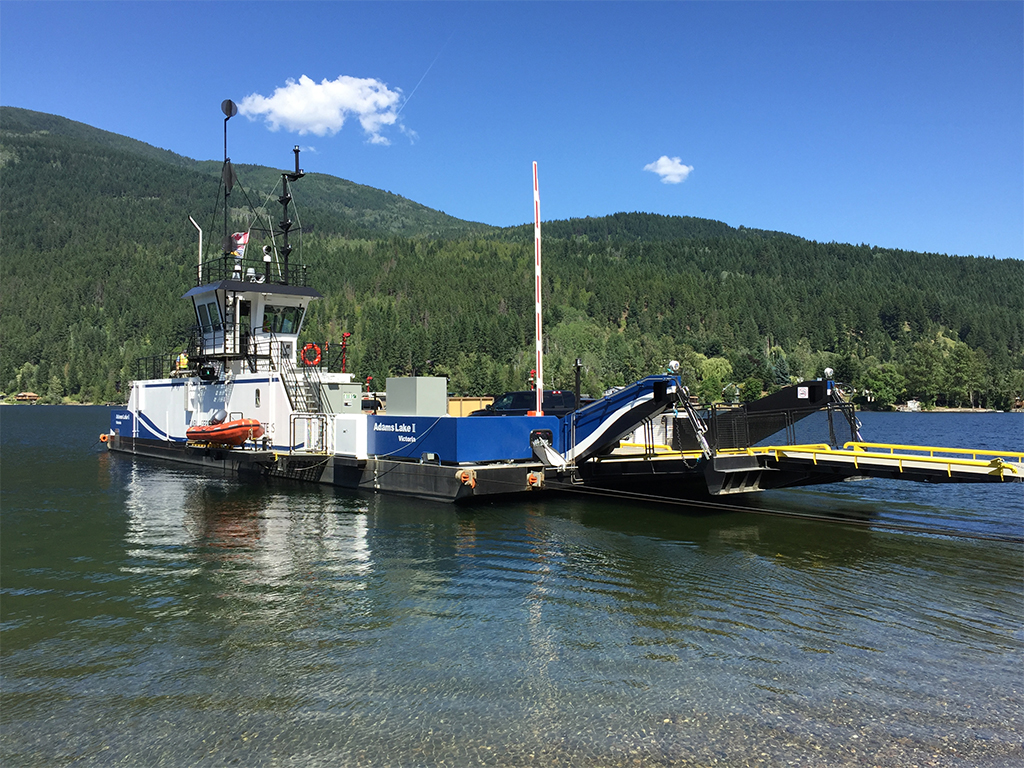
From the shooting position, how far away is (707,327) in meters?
162

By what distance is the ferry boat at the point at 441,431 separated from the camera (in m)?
16.8

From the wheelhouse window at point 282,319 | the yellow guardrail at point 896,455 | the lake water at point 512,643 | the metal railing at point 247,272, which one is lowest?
the lake water at point 512,643

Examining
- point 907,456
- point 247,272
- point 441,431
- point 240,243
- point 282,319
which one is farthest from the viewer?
point 247,272

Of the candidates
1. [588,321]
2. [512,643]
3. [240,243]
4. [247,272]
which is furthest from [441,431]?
[588,321]

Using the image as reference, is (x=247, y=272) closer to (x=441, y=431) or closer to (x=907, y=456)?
(x=441, y=431)

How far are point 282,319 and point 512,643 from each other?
2194 centimetres

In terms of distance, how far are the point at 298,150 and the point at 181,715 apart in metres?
25.4

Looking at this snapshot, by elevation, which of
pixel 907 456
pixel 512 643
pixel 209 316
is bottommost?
pixel 512 643

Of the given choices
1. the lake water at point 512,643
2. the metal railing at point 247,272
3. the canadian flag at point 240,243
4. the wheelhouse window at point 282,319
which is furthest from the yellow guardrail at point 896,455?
the canadian flag at point 240,243

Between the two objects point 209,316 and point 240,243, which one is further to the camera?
point 209,316

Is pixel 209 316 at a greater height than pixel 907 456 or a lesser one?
greater

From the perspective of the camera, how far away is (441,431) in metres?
17.9

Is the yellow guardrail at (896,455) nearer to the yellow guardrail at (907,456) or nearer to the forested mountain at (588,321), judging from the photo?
the yellow guardrail at (907,456)

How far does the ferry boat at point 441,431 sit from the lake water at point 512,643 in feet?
5.25
